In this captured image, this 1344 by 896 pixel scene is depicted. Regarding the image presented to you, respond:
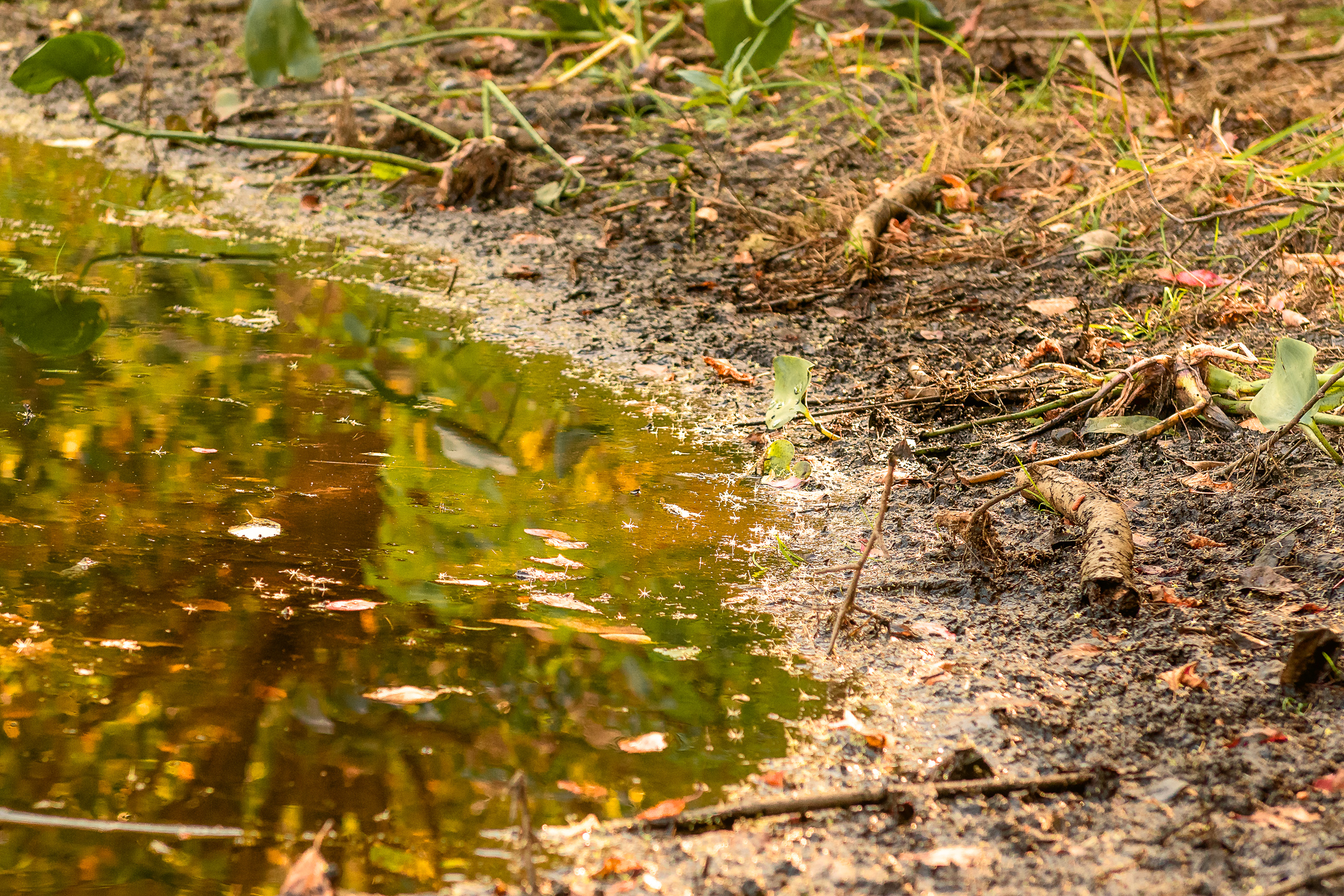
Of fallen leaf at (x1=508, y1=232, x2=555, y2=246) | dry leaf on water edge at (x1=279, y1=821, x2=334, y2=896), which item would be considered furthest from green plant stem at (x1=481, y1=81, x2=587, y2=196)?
dry leaf on water edge at (x1=279, y1=821, x2=334, y2=896)

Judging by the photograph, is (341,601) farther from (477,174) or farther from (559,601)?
(477,174)

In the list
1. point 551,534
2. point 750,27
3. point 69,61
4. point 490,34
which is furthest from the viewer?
point 490,34

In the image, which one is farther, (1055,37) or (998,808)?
(1055,37)

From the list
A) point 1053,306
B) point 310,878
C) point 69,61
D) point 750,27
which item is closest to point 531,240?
point 750,27

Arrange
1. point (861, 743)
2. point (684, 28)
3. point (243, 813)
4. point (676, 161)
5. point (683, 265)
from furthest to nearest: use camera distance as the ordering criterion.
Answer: point (684, 28) → point (676, 161) → point (683, 265) → point (861, 743) → point (243, 813)

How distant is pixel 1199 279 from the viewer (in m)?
2.86

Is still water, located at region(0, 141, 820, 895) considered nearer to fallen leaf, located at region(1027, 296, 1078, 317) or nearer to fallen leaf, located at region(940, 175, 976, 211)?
fallen leaf, located at region(1027, 296, 1078, 317)

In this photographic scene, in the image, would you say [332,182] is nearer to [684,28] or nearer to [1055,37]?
[684,28]

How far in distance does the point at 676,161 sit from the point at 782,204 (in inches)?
25.4

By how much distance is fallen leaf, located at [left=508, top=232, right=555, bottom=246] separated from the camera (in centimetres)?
369

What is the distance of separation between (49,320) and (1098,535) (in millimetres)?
2566

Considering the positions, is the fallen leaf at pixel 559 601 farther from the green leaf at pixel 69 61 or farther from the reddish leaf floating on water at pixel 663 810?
the green leaf at pixel 69 61

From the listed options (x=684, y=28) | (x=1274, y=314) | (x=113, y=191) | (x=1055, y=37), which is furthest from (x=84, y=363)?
(x=1055, y=37)

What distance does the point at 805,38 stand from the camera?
5.23 metres
